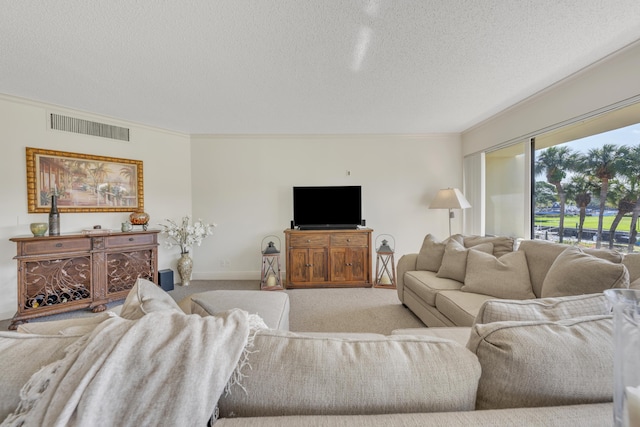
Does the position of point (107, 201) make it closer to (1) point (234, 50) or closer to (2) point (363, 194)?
(1) point (234, 50)

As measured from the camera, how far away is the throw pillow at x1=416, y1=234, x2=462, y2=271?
2732 millimetres

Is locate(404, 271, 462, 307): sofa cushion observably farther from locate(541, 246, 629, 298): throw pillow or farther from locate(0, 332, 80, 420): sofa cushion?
locate(0, 332, 80, 420): sofa cushion

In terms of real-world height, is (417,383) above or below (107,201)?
below

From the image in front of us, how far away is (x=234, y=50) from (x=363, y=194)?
2.84 metres

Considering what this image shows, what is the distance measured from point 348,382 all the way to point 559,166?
348cm

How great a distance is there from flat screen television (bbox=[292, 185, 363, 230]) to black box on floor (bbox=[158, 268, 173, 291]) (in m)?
1.99

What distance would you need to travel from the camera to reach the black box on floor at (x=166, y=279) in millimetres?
3553

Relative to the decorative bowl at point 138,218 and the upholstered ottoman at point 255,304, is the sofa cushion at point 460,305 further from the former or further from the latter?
the decorative bowl at point 138,218

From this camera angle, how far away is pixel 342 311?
287 cm

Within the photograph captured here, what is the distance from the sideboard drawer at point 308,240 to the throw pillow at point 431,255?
1381 millimetres

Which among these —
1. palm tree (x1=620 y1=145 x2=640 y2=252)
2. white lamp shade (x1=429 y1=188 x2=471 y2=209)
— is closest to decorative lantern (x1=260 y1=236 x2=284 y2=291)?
white lamp shade (x1=429 y1=188 x2=471 y2=209)

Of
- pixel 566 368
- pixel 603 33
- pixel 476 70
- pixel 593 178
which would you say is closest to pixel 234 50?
pixel 476 70

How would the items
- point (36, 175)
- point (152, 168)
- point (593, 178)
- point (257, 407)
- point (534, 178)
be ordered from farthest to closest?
point (152, 168), point (534, 178), point (36, 175), point (593, 178), point (257, 407)

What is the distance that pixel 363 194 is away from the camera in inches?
166
